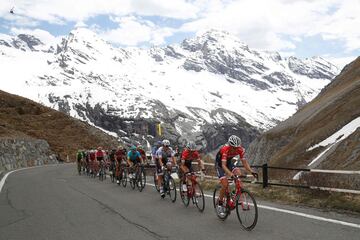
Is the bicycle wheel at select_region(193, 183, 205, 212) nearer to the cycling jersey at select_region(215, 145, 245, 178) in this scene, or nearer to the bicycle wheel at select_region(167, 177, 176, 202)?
the bicycle wheel at select_region(167, 177, 176, 202)

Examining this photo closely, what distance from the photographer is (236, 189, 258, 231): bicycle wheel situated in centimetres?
916

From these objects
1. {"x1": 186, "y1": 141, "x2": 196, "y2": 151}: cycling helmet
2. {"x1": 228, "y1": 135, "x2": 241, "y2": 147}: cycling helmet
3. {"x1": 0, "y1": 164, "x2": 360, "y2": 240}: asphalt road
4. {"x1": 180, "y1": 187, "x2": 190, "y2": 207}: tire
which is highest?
{"x1": 228, "y1": 135, "x2": 241, "y2": 147}: cycling helmet

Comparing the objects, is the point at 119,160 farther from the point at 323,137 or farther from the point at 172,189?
the point at 323,137

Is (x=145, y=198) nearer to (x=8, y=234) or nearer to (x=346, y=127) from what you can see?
(x=8, y=234)

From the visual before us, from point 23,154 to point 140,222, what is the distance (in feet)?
141

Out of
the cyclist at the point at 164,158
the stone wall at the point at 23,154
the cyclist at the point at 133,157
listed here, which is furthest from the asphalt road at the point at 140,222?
the stone wall at the point at 23,154

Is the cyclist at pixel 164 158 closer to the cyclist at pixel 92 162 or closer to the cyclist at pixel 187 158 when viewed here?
the cyclist at pixel 187 158

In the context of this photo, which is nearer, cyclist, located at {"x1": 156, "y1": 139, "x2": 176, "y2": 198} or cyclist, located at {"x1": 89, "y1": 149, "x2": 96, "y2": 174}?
cyclist, located at {"x1": 156, "y1": 139, "x2": 176, "y2": 198}

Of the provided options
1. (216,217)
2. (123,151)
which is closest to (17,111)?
(123,151)

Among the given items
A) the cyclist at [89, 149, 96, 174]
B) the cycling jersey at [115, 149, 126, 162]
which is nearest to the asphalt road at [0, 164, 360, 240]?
the cycling jersey at [115, 149, 126, 162]

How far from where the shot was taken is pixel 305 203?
41.0 ft

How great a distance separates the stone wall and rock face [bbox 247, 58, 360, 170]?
979 inches

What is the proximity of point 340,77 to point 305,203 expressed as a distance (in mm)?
43299

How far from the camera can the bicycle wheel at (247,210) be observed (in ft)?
30.1
